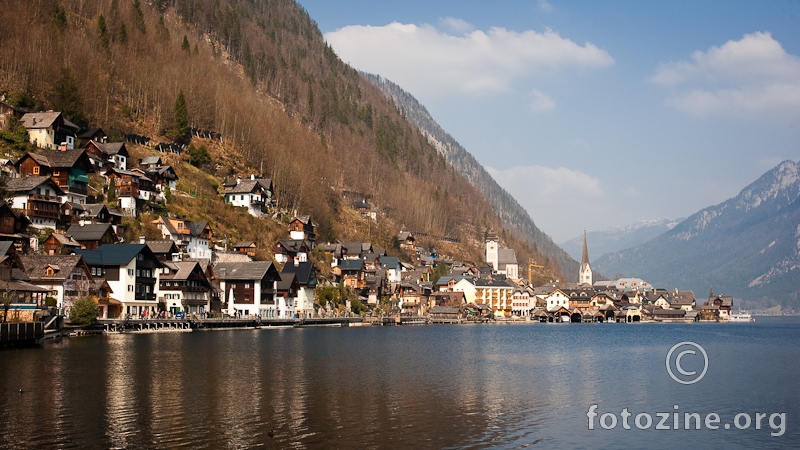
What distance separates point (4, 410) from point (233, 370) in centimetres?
1636

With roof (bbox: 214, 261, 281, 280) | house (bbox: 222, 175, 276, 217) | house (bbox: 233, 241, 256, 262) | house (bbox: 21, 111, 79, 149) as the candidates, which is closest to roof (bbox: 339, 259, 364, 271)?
house (bbox: 222, 175, 276, 217)

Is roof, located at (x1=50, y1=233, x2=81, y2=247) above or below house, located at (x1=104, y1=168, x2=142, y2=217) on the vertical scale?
below

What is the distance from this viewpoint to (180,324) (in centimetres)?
8444

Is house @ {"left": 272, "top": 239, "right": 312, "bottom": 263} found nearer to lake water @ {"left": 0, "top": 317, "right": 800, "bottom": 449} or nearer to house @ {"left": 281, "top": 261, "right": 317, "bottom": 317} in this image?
house @ {"left": 281, "top": 261, "right": 317, "bottom": 317}

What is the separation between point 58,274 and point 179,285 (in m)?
18.5

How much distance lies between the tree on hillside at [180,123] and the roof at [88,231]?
44139 mm

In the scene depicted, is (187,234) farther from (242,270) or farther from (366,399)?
(366,399)

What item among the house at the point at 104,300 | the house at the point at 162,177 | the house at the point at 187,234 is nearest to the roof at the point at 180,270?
the house at the point at 187,234

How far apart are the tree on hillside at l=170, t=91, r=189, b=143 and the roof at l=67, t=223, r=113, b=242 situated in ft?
145

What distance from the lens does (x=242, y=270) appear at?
10075 centimetres

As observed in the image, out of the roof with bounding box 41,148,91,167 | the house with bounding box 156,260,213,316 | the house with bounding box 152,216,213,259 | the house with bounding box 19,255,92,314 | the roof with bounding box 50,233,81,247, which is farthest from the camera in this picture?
the house with bounding box 152,216,213,259

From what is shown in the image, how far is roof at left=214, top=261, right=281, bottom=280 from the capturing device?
100062 mm

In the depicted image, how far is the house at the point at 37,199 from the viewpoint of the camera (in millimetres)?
80625

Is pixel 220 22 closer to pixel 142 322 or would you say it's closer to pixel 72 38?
pixel 72 38
